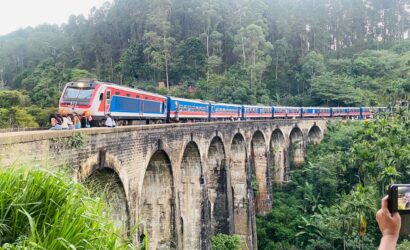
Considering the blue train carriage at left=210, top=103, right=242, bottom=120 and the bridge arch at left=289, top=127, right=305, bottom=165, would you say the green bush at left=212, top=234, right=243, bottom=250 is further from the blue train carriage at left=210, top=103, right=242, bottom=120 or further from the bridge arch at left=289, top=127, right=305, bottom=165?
the bridge arch at left=289, top=127, right=305, bottom=165

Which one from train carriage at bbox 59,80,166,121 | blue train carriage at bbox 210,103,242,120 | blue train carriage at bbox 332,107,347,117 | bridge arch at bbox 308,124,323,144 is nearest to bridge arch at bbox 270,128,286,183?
blue train carriage at bbox 210,103,242,120

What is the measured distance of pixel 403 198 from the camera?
2.20 meters

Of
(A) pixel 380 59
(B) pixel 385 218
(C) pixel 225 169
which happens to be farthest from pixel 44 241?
(A) pixel 380 59

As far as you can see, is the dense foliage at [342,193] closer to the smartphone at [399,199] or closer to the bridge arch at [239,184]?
the bridge arch at [239,184]

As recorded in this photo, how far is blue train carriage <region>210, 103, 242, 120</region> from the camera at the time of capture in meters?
25.2

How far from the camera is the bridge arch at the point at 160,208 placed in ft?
46.3

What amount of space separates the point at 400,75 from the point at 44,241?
53.3 meters

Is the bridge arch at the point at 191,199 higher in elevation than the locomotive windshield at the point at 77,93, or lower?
lower

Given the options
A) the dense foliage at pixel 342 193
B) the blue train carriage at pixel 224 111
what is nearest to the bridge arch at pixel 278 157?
the dense foliage at pixel 342 193

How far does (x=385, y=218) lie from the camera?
2.17 m

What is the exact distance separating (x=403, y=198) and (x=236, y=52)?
53.6 meters

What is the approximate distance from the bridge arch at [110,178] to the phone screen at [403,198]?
6.44m

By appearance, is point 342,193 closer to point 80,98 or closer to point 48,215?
point 80,98

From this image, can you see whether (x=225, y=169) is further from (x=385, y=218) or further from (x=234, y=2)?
(x=234, y=2)
